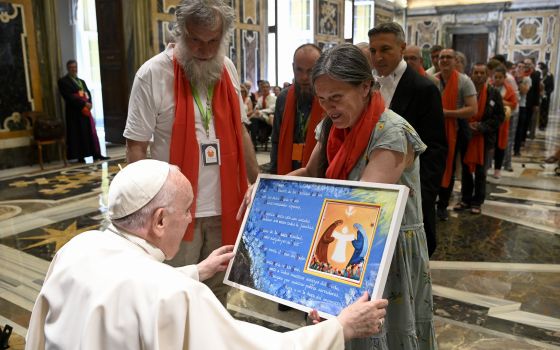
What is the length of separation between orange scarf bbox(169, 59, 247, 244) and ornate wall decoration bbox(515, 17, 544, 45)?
18597 millimetres

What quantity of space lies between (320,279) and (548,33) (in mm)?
19495

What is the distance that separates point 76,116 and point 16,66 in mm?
1216

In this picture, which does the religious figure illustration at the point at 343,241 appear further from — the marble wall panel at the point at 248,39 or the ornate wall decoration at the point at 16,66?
the marble wall panel at the point at 248,39

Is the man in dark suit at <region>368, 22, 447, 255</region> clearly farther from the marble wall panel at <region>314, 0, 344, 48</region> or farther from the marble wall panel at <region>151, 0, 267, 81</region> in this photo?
the marble wall panel at <region>314, 0, 344, 48</region>

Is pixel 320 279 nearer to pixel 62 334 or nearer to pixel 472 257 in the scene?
pixel 62 334

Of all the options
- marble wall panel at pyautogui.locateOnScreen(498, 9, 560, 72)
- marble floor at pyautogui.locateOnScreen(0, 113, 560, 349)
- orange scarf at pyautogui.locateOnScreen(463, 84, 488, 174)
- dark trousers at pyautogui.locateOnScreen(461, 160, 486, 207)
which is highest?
marble wall panel at pyautogui.locateOnScreen(498, 9, 560, 72)

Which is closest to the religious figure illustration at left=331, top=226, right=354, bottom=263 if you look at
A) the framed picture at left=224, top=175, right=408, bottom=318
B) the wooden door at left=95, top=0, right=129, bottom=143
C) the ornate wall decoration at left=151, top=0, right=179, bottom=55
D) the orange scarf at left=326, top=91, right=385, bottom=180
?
the framed picture at left=224, top=175, right=408, bottom=318

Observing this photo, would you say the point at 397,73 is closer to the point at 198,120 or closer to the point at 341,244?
the point at 198,120

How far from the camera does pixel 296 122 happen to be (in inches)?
128

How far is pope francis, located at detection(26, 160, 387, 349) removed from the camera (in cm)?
115

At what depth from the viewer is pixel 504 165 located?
8398 millimetres

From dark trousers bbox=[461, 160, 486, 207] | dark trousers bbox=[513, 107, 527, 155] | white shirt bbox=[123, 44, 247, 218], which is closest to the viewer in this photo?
white shirt bbox=[123, 44, 247, 218]

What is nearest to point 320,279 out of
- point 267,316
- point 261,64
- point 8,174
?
point 267,316

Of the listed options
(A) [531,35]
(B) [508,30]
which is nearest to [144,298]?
(A) [531,35]
